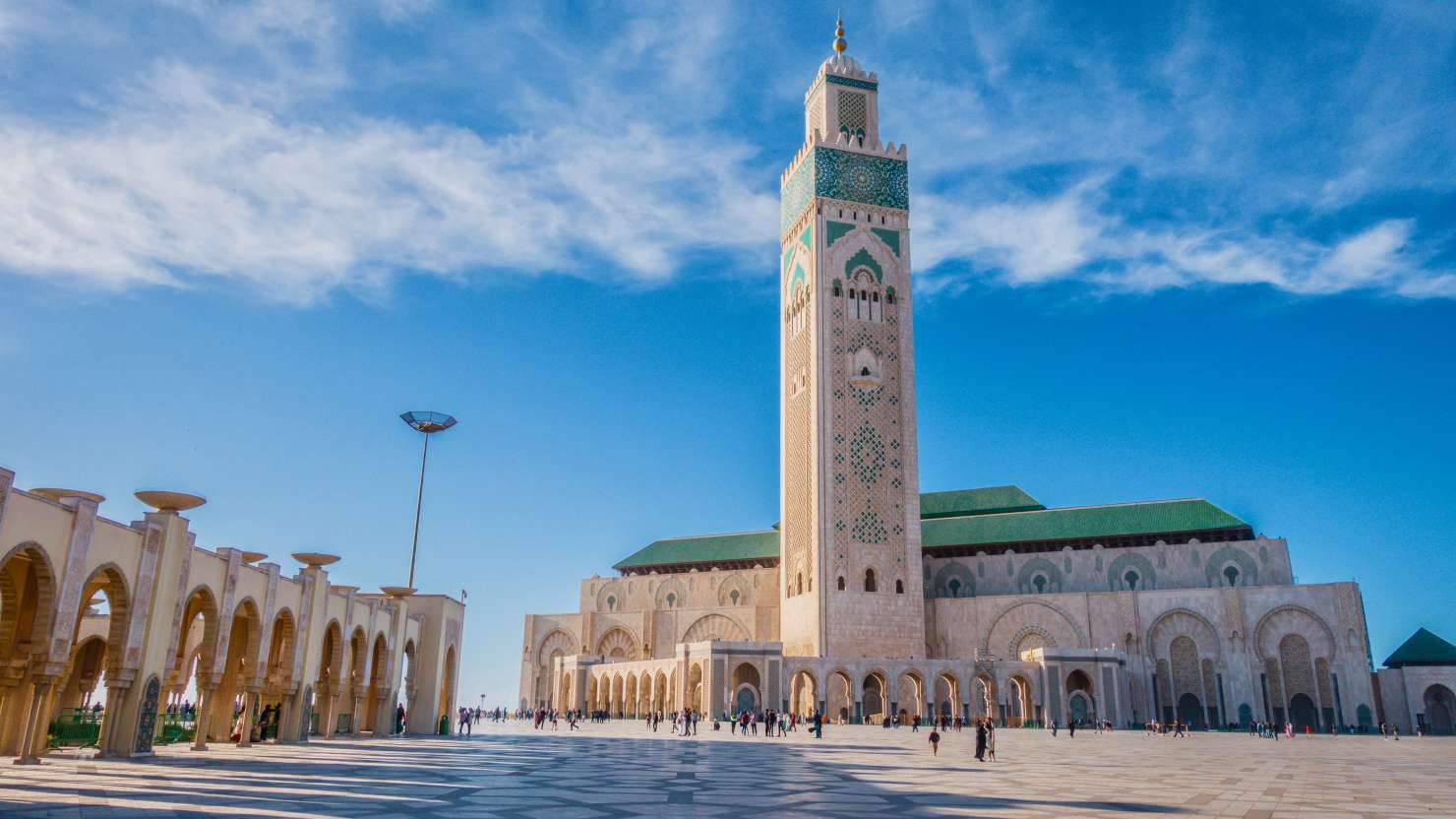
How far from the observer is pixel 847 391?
1757 inches

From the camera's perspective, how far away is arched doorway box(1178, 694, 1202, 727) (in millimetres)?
40844

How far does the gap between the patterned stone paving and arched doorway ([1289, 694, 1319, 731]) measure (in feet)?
65.0

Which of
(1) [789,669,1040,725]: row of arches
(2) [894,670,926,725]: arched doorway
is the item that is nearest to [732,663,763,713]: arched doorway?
(1) [789,669,1040,725]: row of arches

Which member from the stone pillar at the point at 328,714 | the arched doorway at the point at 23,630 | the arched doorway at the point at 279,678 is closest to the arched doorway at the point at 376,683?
the stone pillar at the point at 328,714

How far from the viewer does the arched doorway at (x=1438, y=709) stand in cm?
3759

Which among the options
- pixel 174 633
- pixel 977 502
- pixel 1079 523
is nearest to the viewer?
pixel 174 633

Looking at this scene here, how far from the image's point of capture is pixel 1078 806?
33.2 feet

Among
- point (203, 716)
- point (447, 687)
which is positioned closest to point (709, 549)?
point (447, 687)

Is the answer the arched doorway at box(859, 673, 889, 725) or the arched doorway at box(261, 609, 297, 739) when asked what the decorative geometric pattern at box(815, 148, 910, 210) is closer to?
the arched doorway at box(859, 673, 889, 725)

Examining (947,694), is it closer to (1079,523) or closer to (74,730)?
(1079,523)

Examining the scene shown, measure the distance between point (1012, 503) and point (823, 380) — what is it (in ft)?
47.9

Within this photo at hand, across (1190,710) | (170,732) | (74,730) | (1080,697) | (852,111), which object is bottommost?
(170,732)

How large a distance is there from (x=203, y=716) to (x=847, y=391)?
1226 inches

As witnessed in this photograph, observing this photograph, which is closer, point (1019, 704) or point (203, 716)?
point (203, 716)
